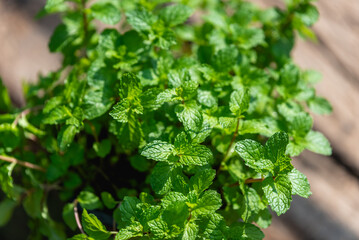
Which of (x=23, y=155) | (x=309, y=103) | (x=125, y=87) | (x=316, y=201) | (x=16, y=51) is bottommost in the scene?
(x=16, y=51)

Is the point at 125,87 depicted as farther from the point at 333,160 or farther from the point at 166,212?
the point at 333,160

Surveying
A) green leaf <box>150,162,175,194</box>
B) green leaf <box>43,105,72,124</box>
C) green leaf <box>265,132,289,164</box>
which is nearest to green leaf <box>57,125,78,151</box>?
green leaf <box>43,105,72,124</box>

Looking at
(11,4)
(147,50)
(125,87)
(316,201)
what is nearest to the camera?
(125,87)

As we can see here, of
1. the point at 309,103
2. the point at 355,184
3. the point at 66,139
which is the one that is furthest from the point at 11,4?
the point at 355,184

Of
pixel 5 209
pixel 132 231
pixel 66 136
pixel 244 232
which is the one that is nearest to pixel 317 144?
pixel 244 232

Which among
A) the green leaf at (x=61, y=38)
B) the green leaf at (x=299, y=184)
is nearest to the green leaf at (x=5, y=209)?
the green leaf at (x=61, y=38)

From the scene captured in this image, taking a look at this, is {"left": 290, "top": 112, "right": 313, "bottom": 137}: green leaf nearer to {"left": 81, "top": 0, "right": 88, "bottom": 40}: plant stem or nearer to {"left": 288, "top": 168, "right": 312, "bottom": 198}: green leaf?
{"left": 288, "top": 168, "right": 312, "bottom": 198}: green leaf

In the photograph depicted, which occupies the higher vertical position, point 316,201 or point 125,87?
point 125,87
